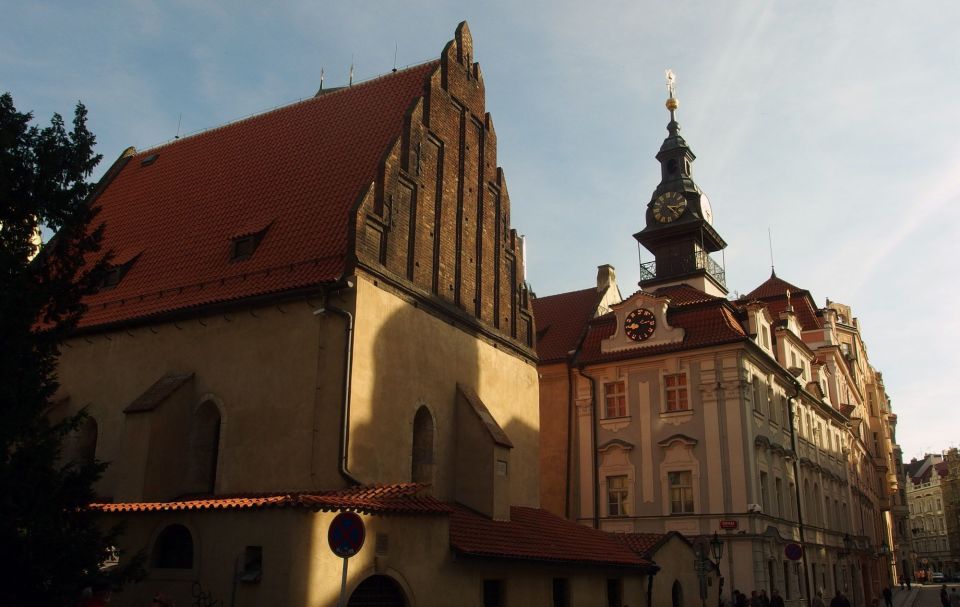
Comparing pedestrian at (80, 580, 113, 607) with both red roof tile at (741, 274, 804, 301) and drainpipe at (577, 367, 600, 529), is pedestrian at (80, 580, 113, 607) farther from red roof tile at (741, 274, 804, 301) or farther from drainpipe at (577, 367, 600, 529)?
red roof tile at (741, 274, 804, 301)

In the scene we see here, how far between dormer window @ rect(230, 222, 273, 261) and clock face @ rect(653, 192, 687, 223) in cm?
2502

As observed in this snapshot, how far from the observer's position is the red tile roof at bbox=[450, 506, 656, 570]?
50.9 ft

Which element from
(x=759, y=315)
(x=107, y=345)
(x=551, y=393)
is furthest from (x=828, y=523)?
(x=107, y=345)

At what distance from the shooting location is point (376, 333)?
16734mm

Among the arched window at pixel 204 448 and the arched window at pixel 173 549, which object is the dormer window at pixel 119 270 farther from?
the arched window at pixel 173 549

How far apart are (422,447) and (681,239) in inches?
972

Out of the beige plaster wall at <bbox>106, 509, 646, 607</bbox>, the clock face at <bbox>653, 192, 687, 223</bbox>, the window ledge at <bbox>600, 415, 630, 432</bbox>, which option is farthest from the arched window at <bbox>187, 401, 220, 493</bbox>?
the clock face at <bbox>653, 192, 687, 223</bbox>

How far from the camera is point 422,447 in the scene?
18172mm

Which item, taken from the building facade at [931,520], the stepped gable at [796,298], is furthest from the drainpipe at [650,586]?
the building facade at [931,520]

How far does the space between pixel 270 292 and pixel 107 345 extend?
16.1ft

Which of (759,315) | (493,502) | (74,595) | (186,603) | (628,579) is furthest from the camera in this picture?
(759,315)

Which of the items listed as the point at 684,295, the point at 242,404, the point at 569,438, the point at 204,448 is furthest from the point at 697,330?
the point at 204,448

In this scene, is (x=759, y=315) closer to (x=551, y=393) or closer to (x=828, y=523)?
(x=551, y=393)

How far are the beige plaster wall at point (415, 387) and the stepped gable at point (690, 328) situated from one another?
991cm
